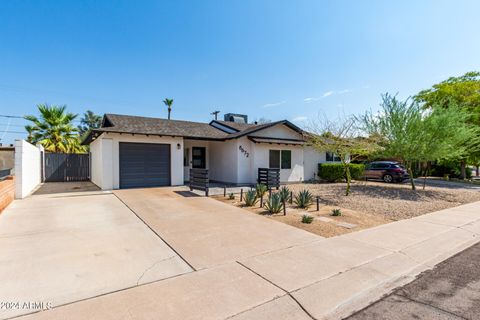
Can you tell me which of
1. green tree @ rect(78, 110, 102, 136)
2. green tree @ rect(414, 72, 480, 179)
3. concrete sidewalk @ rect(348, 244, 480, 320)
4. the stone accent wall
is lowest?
concrete sidewalk @ rect(348, 244, 480, 320)

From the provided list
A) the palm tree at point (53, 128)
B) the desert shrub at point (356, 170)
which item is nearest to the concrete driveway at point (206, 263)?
the desert shrub at point (356, 170)

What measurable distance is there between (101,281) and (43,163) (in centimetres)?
1672

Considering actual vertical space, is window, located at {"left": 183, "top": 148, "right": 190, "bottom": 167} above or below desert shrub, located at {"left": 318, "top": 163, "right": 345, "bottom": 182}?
above

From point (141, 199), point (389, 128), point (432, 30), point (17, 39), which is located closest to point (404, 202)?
point (389, 128)

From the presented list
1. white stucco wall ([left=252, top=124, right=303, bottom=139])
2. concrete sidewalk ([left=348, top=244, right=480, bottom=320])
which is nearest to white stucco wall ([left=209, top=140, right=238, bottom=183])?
white stucco wall ([left=252, top=124, right=303, bottom=139])

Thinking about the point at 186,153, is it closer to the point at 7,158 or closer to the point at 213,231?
the point at 213,231

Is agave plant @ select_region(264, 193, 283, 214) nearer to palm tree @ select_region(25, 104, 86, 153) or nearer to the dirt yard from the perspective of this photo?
the dirt yard

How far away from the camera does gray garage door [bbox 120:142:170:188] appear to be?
12.0 meters

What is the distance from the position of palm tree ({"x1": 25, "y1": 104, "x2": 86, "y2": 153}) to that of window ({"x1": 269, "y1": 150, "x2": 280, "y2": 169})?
641 inches

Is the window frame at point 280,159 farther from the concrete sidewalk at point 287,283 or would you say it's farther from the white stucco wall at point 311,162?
the concrete sidewalk at point 287,283

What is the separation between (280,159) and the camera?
50.3ft

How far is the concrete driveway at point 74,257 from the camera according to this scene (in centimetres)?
290

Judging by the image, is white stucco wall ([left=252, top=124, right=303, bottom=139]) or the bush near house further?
the bush near house

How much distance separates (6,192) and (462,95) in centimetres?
3002
